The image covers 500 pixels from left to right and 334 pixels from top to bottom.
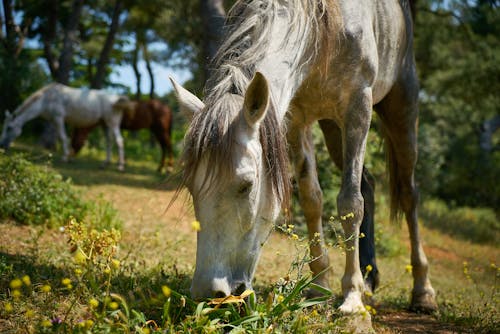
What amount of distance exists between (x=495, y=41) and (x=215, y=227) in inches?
495

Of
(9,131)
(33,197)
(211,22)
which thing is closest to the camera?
(33,197)

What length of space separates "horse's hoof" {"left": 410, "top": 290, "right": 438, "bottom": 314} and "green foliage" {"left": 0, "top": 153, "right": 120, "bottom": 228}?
324cm

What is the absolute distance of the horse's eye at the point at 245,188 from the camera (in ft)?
7.13

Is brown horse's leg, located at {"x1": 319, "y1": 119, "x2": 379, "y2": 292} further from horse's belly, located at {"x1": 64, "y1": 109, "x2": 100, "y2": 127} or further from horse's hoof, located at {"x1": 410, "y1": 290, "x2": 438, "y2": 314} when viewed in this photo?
horse's belly, located at {"x1": 64, "y1": 109, "x2": 100, "y2": 127}

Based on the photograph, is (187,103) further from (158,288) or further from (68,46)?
(68,46)

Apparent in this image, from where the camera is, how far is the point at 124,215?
6.79 meters

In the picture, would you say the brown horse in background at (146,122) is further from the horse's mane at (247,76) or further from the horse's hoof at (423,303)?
the horse's mane at (247,76)

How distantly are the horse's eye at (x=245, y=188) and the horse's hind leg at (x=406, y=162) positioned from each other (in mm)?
2574

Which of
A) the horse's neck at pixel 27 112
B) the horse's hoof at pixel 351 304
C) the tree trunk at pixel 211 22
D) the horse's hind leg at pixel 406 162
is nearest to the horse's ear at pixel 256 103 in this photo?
the horse's hoof at pixel 351 304

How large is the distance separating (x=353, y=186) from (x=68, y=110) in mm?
10411

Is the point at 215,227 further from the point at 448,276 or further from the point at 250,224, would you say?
the point at 448,276

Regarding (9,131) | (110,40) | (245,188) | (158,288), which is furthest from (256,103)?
(110,40)

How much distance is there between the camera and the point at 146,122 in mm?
12852

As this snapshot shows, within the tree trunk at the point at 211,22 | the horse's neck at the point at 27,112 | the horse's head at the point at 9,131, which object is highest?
the tree trunk at the point at 211,22
